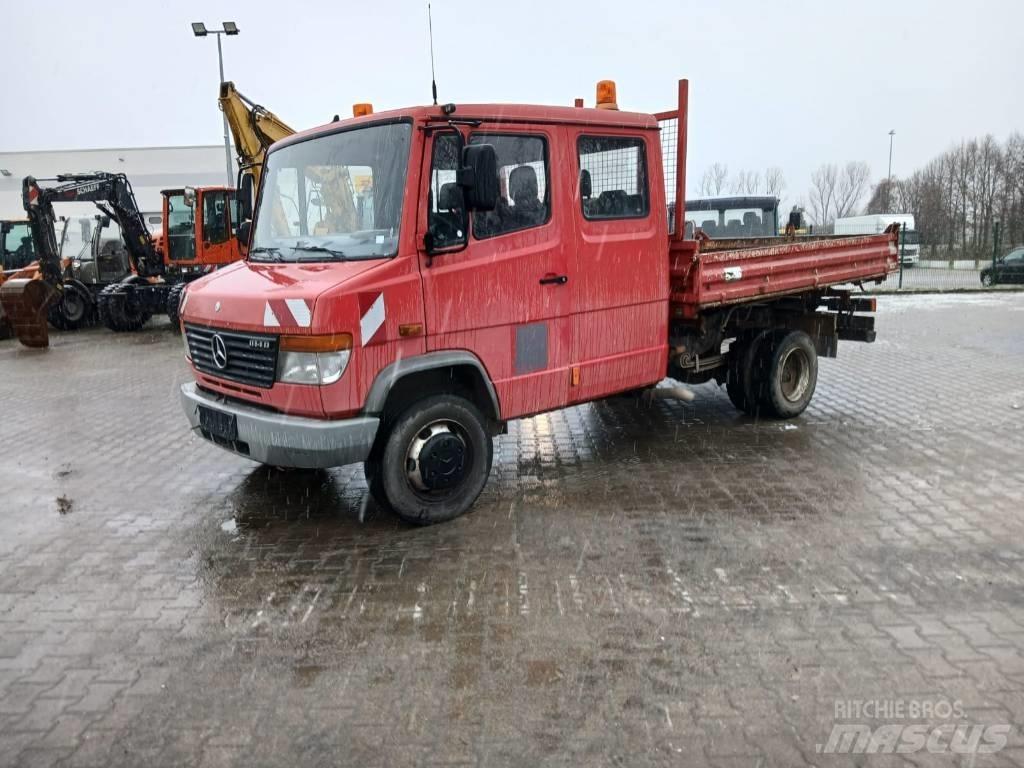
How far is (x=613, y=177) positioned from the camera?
555cm

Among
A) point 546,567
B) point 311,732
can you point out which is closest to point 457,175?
point 546,567

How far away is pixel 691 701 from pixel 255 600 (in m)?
2.31

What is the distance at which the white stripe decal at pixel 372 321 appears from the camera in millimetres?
4223

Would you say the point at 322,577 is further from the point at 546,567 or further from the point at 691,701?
the point at 691,701

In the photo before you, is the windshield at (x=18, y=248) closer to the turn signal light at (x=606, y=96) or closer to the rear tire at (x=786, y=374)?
the turn signal light at (x=606, y=96)

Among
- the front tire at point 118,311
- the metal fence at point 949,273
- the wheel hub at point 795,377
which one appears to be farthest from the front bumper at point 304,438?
the metal fence at point 949,273

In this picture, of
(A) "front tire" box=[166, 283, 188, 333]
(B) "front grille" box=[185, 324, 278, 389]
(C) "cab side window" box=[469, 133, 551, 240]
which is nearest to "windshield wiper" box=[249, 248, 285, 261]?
(B) "front grille" box=[185, 324, 278, 389]

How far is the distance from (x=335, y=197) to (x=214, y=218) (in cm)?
1255

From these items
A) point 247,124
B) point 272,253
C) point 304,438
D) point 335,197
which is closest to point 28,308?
point 247,124

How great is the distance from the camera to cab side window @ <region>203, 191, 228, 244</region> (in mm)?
15867

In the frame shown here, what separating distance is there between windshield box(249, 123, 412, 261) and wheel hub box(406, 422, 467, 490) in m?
1.18

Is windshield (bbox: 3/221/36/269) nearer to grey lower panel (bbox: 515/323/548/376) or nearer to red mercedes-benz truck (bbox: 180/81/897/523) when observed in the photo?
red mercedes-benz truck (bbox: 180/81/897/523)

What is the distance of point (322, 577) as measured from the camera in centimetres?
418

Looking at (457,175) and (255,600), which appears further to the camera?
(457,175)
